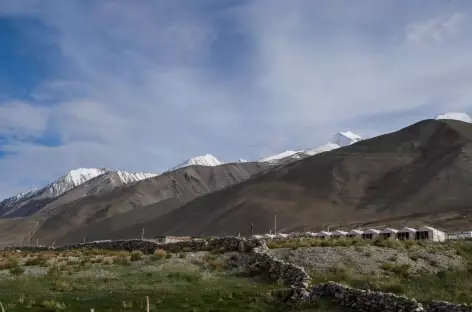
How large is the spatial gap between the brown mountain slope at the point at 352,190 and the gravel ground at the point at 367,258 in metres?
66.2

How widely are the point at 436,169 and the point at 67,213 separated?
118 metres

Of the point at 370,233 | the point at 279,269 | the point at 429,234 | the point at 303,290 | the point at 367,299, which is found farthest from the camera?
the point at 370,233

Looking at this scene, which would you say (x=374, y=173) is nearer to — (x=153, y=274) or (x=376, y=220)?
(x=376, y=220)

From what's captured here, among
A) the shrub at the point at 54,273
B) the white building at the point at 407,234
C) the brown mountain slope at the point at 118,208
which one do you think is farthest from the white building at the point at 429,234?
the brown mountain slope at the point at 118,208

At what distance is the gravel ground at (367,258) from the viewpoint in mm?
29125

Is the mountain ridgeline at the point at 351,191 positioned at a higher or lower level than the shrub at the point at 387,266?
higher

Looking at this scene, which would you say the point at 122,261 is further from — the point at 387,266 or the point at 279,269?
the point at 387,266

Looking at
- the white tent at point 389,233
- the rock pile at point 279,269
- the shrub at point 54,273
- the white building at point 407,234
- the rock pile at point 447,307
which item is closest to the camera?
the rock pile at point 447,307

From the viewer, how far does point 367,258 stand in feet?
102

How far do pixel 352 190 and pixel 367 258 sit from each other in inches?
3601

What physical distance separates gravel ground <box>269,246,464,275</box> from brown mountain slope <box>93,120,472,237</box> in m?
66.2

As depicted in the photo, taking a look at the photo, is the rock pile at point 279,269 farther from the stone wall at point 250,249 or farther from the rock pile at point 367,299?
the rock pile at point 367,299

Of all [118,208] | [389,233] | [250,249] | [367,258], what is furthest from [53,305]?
[118,208]

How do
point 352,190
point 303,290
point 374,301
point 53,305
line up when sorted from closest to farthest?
point 53,305, point 374,301, point 303,290, point 352,190
